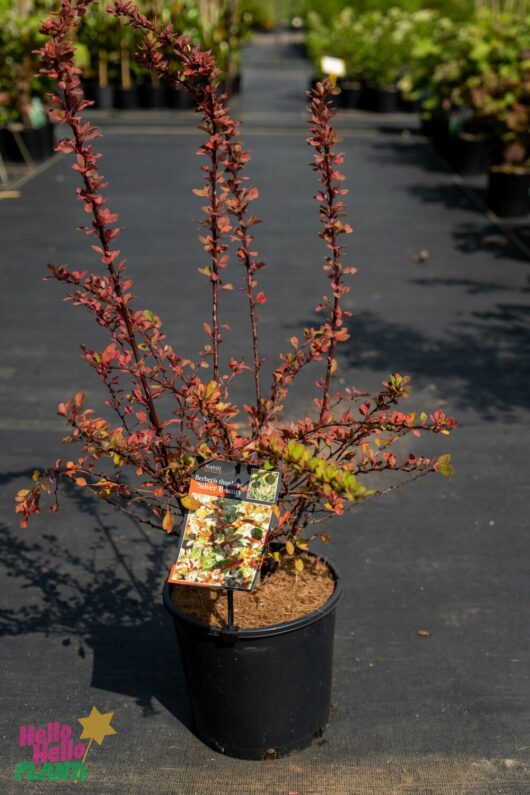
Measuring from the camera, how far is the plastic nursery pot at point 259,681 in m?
3.37

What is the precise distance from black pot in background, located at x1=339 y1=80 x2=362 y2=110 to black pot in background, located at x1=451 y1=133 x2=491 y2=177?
8.24 m

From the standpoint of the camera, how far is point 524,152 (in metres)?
12.1

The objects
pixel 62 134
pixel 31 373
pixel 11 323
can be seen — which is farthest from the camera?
pixel 62 134

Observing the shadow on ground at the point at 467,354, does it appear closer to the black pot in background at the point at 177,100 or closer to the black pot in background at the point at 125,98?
the black pot in background at the point at 177,100

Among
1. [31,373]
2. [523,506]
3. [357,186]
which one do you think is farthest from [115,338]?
[357,186]

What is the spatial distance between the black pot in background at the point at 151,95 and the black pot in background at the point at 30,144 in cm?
642

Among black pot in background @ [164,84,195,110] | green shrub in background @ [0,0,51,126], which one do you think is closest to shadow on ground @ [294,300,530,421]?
green shrub in background @ [0,0,51,126]

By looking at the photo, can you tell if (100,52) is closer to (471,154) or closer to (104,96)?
(104,96)

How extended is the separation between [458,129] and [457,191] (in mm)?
1319

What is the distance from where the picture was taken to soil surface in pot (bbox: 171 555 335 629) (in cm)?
355

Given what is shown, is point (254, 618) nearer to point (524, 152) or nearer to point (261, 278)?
point (261, 278)

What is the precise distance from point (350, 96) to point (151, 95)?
4590 mm

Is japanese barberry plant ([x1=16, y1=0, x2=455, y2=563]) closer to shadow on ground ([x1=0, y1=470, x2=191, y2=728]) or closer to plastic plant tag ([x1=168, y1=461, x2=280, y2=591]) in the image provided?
plastic plant tag ([x1=168, y1=461, x2=280, y2=591])

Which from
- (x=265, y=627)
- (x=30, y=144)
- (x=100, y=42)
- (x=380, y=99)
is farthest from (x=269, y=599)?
(x=380, y=99)
